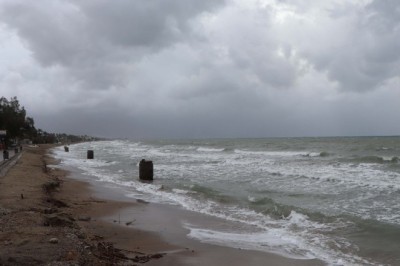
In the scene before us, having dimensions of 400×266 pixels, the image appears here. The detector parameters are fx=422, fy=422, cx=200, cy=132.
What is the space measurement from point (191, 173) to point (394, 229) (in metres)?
17.1

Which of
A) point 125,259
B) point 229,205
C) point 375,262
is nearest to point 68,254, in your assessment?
point 125,259

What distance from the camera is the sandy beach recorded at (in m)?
6.74

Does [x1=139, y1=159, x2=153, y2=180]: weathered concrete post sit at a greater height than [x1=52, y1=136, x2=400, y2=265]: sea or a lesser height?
greater

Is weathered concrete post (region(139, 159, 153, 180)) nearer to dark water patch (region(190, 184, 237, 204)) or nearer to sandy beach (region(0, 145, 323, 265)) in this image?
dark water patch (region(190, 184, 237, 204))

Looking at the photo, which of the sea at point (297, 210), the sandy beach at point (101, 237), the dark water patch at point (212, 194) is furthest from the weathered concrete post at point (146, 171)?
the sandy beach at point (101, 237)

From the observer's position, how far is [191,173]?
2655 centimetres

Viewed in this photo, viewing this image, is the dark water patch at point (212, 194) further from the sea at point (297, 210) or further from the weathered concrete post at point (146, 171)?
the weathered concrete post at point (146, 171)

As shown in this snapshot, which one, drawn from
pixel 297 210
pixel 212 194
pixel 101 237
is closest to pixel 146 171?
pixel 212 194

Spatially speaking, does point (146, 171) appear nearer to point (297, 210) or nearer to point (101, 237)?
point (297, 210)

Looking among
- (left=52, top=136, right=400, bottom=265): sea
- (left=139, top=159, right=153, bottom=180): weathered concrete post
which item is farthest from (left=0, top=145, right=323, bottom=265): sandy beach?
(left=139, top=159, right=153, bottom=180): weathered concrete post

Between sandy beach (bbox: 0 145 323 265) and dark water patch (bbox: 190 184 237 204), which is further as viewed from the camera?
dark water patch (bbox: 190 184 237 204)

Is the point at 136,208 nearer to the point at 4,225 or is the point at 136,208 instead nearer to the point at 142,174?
the point at 4,225

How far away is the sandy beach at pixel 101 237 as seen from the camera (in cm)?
674

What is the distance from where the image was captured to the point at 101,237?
925 centimetres
